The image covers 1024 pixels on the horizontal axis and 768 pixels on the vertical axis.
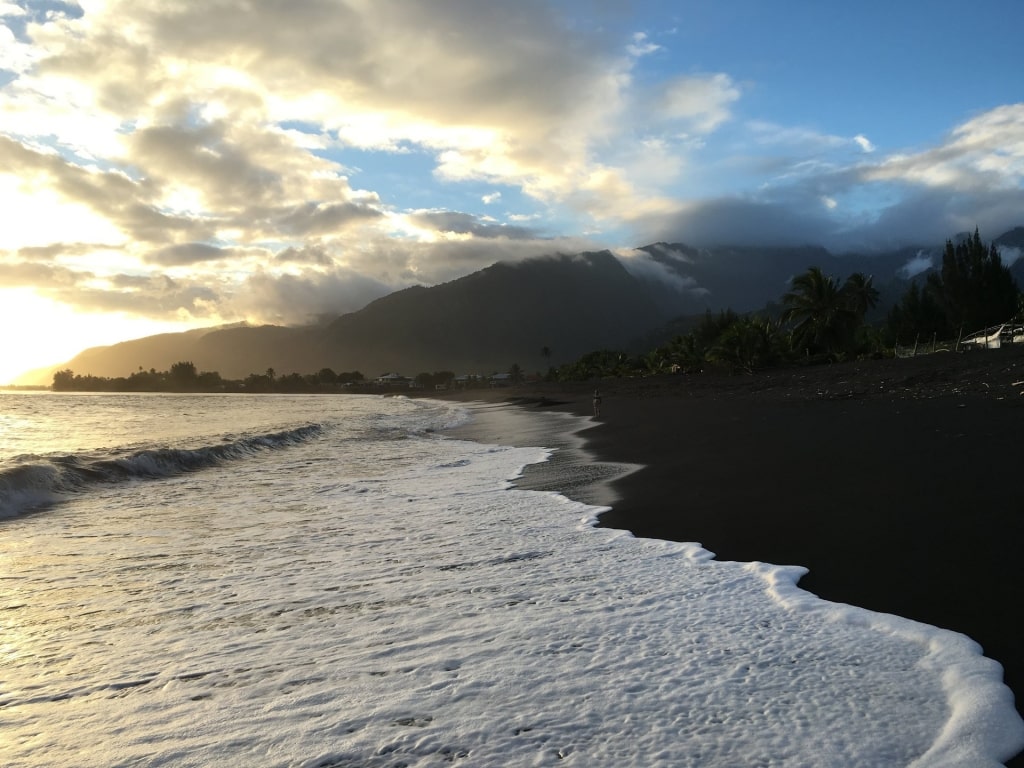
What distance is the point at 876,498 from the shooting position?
27.6 ft

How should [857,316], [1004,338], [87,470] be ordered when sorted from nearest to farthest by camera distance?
[87,470], [1004,338], [857,316]

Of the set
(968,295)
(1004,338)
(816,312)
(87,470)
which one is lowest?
(87,470)

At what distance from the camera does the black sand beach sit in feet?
17.4

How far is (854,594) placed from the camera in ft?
17.7

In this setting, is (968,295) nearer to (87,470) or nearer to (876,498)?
(876,498)

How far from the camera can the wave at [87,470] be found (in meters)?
12.8

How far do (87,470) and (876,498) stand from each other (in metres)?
17.0

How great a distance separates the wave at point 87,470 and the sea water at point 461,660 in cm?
466

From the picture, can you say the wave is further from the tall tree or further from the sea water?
the tall tree

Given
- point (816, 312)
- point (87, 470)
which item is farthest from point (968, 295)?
point (87, 470)

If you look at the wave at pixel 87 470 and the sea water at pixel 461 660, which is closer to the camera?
the sea water at pixel 461 660

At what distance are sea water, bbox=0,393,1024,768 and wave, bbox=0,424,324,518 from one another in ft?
15.3

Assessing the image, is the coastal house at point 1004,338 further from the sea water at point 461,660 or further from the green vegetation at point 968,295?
the sea water at point 461,660

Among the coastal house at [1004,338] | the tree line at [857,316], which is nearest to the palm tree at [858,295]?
the tree line at [857,316]
